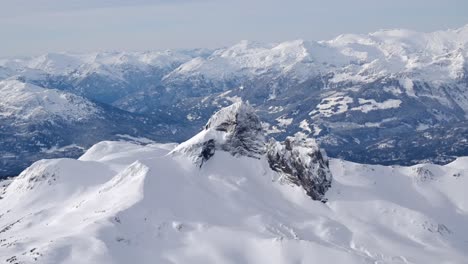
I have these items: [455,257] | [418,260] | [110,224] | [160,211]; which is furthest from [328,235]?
[110,224]

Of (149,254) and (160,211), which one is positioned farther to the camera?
(160,211)

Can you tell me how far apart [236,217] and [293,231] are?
62.2ft

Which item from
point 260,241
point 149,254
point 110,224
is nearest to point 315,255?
point 260,241

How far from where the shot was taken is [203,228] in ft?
566

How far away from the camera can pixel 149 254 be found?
155 meters

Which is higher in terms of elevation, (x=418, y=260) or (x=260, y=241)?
(x=260, y=241)

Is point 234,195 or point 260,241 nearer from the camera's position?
point 260,241

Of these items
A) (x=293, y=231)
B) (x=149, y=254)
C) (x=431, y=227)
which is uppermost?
(x=149, y=254)

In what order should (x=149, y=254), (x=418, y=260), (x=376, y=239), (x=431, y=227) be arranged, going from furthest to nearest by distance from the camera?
1. (x=431, y=227)
2. (x=376, y=239)
3. (x=418, y=260)
4. (x=149, y=254)

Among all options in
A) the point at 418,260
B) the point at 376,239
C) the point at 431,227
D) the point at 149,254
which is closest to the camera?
the point at 149,254

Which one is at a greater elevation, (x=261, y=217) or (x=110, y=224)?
(x=110, y=224)

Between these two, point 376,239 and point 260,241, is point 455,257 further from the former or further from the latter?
point 260,241

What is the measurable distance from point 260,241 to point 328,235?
29.0m

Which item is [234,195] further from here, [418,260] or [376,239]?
[418,260]
